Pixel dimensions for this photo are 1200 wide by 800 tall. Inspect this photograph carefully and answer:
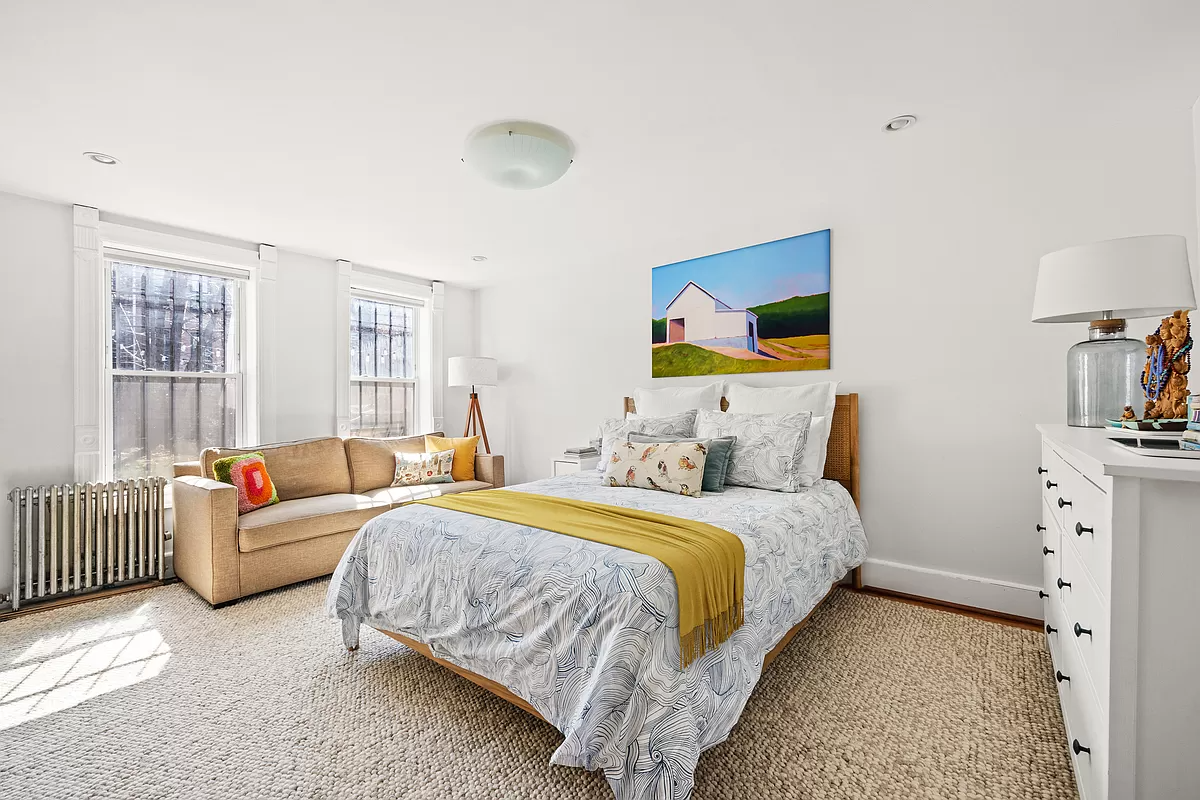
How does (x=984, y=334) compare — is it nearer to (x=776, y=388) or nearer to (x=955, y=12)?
(x=776, y=388)

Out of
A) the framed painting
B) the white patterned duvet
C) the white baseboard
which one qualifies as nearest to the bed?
the white patterned duvet

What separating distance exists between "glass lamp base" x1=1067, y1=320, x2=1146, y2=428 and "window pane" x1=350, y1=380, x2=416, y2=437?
4948mm

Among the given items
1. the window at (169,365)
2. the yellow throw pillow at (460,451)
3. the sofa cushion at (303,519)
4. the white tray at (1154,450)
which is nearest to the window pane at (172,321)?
the window at (169,365)

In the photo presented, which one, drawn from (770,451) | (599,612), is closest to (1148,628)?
(599,612)

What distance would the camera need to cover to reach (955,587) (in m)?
2.93

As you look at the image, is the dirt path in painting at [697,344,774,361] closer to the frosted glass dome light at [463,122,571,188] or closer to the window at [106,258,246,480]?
the frosted glass dome light at [463,122,571,188]

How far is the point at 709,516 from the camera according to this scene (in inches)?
86.7

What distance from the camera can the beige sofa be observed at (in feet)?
10.1

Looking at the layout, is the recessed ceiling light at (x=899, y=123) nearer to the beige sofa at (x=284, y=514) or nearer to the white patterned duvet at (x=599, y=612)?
the white patterned duvet at (x=599, y=612)

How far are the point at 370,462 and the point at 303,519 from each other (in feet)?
3.42

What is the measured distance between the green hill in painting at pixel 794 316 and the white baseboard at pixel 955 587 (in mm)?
1487

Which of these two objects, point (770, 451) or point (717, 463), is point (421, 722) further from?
point (770, 451)

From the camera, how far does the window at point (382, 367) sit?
4938 millimetres

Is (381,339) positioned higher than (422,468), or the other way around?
(381,339)
